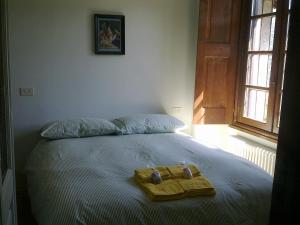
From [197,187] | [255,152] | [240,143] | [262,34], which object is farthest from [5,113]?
[262,34]

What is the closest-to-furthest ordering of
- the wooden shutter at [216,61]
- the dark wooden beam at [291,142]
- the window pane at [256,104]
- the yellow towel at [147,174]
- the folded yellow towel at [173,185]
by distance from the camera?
the dark wooden beam at [291,142], the folded yellow towel at [173,185], the yellow towel at [147,174], the window pane at [256,104], the wooden shutter at [216,61]

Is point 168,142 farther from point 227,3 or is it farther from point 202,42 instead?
point 227,3

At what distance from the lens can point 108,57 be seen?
12.4 ft

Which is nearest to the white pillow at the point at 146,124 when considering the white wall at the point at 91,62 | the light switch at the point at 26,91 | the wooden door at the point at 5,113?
the white wall at the point at 91,62

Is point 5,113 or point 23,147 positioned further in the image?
point 23,147

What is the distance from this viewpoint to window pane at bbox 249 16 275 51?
3.48m

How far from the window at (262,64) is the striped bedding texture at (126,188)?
3.00 feet

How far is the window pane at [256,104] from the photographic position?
361cm

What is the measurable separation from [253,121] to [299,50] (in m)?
3.34

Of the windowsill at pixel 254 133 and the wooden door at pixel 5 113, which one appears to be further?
the windowsill at pixel 254 133

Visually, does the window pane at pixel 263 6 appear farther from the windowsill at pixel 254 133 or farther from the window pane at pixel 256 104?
the windowsill at pixel 254 133

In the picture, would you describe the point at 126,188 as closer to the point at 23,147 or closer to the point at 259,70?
the point at 23,147

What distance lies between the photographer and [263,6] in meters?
3.63

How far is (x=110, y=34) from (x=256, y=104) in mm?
1815
